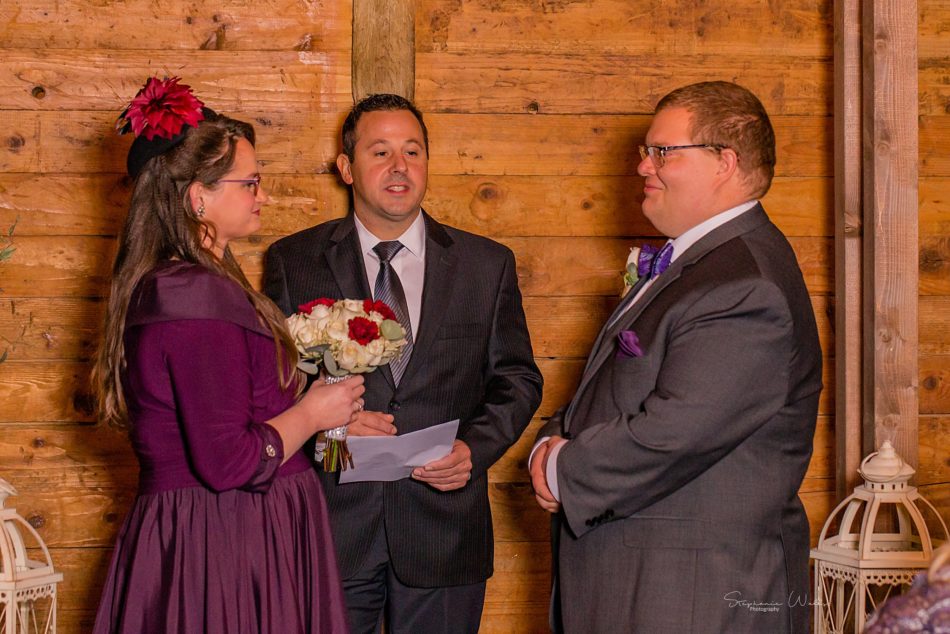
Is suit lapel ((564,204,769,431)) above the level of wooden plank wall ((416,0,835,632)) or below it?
below

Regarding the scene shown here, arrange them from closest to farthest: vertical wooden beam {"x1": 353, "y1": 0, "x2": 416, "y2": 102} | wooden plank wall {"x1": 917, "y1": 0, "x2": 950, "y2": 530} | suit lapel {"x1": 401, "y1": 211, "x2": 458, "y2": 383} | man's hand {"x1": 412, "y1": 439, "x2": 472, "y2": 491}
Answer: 1. man's hand {"x1": 412, "y1": 439, "x2": 472, "y2": 491}
2. suit lapel {"x1": 401, "y1": 211, "x2": 458, "y2": 383}
3. vertical wooden beam {"x1": 353, "y1": 0, "x2": 416, "y2": 102}
4. wooden plank wall {"x1": 917, "y1": 0, "x2": 950, "y2": 530}

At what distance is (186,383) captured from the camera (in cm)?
202

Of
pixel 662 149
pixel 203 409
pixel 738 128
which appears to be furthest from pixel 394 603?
pixel 738 128

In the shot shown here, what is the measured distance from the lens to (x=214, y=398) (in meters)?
2.02

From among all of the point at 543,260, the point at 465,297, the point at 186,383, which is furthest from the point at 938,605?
the point at 543,260

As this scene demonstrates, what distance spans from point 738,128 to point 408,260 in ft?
3.40

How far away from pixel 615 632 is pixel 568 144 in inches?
66.5

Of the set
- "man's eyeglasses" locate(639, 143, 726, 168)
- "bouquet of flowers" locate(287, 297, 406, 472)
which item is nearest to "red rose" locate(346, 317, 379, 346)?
"bouquet of flowers" locate(287, 297, 406, 472)

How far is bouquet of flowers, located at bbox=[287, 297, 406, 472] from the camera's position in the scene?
2307mm

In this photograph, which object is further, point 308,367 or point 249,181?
point 308,367

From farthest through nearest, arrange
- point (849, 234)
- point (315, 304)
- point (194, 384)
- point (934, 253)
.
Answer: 1. point (934, 253)
2. point (849, 234)
3. point (315, 304)
4. point (194, 384)

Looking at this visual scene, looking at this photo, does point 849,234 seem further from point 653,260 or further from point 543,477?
point 543,477

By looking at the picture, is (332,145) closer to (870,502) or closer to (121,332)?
(121,332)

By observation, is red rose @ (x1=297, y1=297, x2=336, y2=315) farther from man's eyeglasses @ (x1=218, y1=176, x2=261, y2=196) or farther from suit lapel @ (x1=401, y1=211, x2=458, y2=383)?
suit lapel @ (x1=401, y1=211, x2=458, y2=383)
